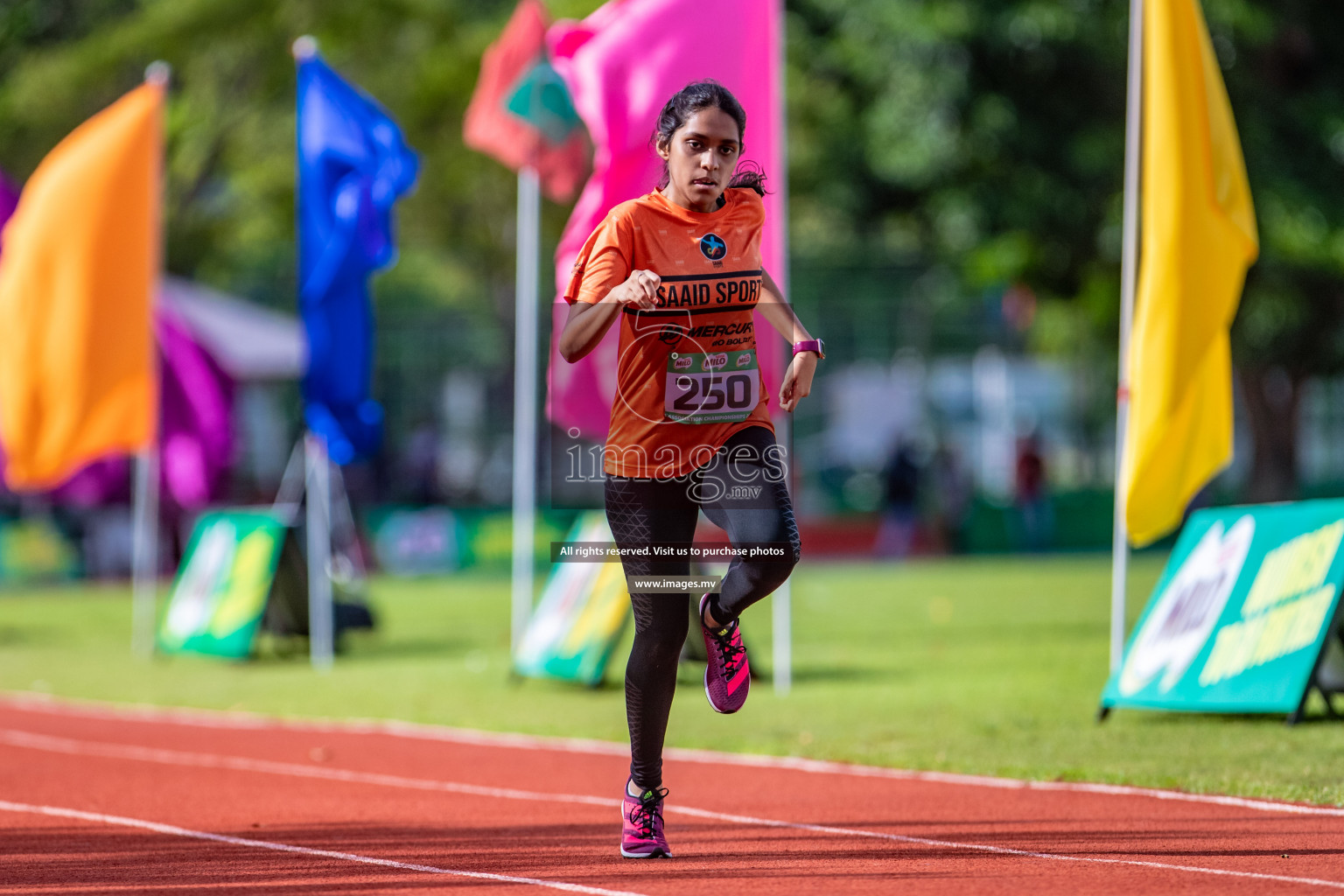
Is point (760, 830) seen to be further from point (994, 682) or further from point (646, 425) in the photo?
point (994, 682)

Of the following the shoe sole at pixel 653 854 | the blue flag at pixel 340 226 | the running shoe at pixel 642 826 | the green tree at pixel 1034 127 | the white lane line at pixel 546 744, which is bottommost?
the white lane line at pixel 546 744

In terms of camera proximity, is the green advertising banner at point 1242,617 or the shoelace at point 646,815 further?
the green advertising banner at point 1242,617

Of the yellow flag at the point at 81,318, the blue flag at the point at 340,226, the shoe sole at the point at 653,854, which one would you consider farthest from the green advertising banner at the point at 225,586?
the shoe sole at the point at 653,854

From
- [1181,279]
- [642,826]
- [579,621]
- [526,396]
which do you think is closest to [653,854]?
[642,826]

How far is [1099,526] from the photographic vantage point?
2975cm

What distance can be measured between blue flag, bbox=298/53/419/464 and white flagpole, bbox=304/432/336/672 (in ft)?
1.30

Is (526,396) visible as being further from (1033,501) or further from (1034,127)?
(1033,501)

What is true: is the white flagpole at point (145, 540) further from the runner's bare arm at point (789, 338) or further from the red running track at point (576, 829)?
the runner's bare arm at point (789, 338)

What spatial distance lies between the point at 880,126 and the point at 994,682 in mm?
12653

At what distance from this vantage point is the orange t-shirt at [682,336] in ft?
17.3

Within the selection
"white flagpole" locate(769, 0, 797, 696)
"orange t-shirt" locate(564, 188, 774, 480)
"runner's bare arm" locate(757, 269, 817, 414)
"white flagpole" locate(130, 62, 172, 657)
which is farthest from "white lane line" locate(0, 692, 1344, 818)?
"white flagpole" locate(130, 62, 172, 657)

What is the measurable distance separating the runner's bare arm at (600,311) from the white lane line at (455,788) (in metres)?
2.21

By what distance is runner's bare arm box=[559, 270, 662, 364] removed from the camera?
503cm

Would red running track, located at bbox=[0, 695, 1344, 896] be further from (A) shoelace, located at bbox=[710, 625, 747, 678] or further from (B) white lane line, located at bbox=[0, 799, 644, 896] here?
(A) shoelace, located at bbox=[710, 625, 747, 678]
